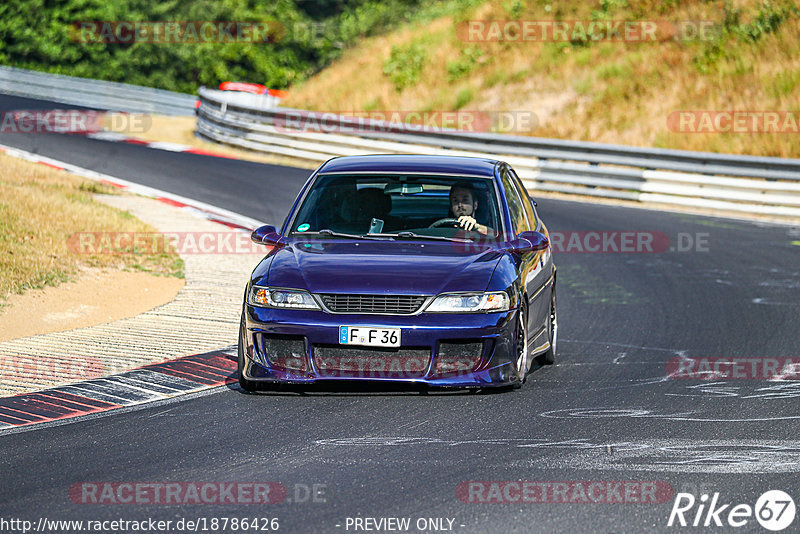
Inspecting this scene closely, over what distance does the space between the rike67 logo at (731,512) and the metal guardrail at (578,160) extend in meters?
16.6

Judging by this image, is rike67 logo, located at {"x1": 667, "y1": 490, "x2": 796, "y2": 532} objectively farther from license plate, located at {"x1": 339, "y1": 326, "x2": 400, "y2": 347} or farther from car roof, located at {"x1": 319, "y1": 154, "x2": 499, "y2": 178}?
car roof, located at {"x1": 319, "y1": 154, "x2": 499, "y2": 178}

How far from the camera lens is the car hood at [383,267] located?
783 cm

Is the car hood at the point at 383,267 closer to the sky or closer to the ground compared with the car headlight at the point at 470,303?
closer to the sky

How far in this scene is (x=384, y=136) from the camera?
26688mm

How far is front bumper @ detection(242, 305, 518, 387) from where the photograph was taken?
25.2ft

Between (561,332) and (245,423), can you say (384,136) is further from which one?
(245,423)

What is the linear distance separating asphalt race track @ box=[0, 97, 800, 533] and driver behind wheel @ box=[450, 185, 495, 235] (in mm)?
1210

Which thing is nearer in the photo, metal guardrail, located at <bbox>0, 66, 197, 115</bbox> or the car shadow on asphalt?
the car shadow on asphalt

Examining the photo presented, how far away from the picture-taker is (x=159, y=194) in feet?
68.6
